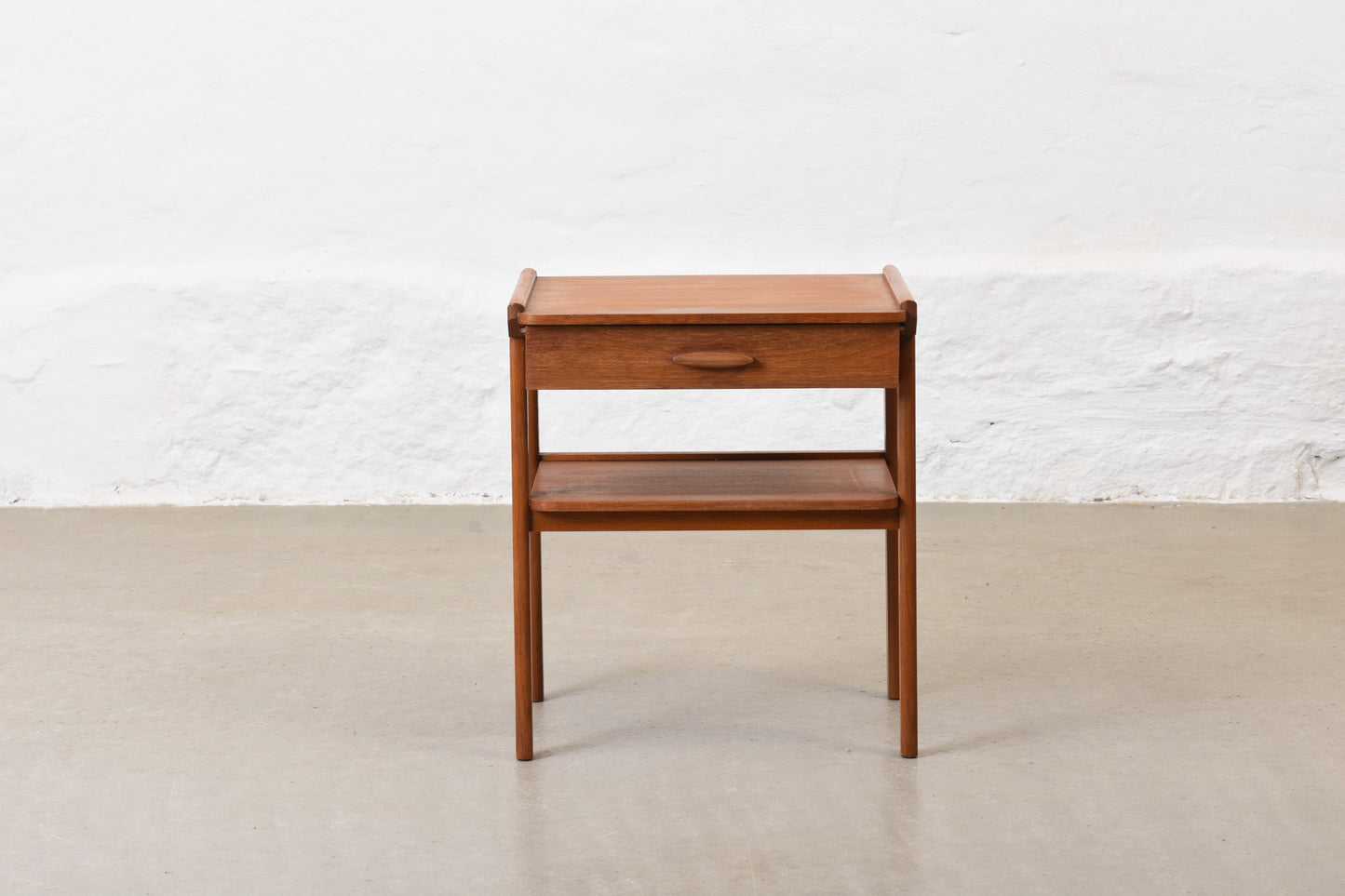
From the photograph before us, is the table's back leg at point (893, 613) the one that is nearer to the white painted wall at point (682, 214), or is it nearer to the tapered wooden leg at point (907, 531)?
the tapered wooden leg at point (907, 531)

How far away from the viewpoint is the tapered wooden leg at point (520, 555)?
2.35 metres

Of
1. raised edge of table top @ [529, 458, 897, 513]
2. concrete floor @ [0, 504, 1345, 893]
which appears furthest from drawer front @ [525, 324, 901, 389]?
concrete floor @ [0, 504, 1345, 893]

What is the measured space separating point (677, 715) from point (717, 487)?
49 cm

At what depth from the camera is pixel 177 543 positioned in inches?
160

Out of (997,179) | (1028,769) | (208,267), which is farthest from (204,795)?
(997,179)

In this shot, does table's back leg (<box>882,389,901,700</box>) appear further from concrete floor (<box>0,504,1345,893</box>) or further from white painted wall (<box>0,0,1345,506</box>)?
white painted wall (<box>0,0,1345,506</box>)

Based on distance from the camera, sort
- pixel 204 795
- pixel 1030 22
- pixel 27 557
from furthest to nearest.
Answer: pixel 1030 22 → pixel 27 557 → pixel 204 795

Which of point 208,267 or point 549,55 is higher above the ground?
point 549,55

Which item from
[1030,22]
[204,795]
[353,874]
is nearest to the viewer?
[353,874]

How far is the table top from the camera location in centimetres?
231

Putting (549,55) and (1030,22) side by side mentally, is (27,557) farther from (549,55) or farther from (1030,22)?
(1030,22)

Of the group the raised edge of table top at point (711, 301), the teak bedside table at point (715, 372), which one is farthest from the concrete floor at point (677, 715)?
the raised edge of table top at point (711, 301)

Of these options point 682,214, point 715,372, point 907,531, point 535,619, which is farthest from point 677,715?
point 682,214

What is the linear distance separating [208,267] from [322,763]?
252cm
